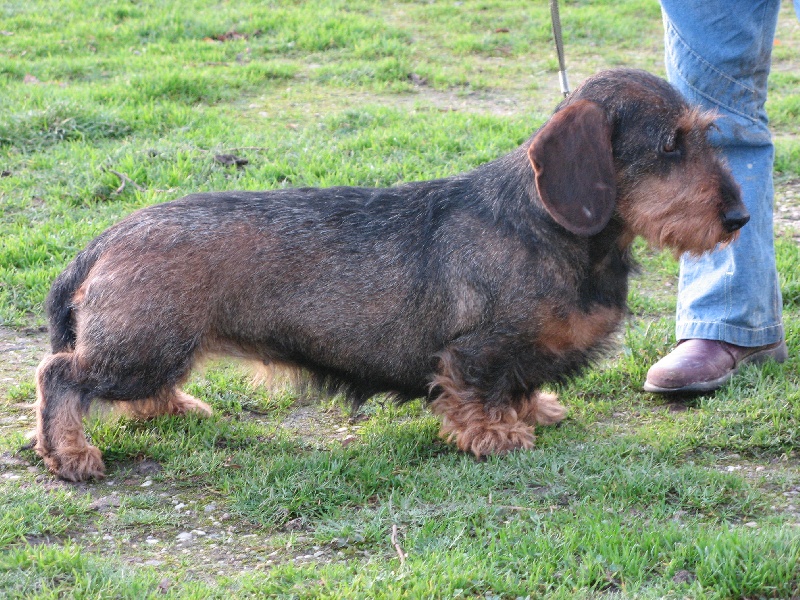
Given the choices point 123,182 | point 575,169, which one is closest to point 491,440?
point 575,169

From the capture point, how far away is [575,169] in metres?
4.21

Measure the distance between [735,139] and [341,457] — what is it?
8.41ft

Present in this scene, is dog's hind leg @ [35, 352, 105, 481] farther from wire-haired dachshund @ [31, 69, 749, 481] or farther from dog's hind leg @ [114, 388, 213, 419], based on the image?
dog's hind leg @ [114, 388, 213, 419]

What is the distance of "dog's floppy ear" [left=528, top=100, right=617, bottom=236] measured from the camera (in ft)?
13.8

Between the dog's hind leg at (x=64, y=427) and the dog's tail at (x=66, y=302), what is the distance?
17 cm

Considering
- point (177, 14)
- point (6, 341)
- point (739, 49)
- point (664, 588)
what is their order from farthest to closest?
point (177, 14) < point (6, 341) < point (739, 49) < point (664, 588)

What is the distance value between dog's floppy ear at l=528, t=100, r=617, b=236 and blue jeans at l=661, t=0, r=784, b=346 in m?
1.07

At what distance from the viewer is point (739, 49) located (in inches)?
199

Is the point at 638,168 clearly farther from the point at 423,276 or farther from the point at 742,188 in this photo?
the point at 742,188

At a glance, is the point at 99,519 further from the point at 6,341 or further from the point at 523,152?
the point at 523,152

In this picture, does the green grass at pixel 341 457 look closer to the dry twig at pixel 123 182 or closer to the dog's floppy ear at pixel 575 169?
the dry twig at pixel 123 182

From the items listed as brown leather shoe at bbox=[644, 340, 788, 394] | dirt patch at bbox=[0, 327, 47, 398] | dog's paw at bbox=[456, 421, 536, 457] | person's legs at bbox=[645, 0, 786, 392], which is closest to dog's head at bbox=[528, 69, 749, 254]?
person's legs at bbox=[645, 0, 786, 392]

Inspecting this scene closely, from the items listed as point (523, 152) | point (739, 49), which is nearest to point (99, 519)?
point (523, 152)

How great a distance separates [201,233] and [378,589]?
71.5 inches
